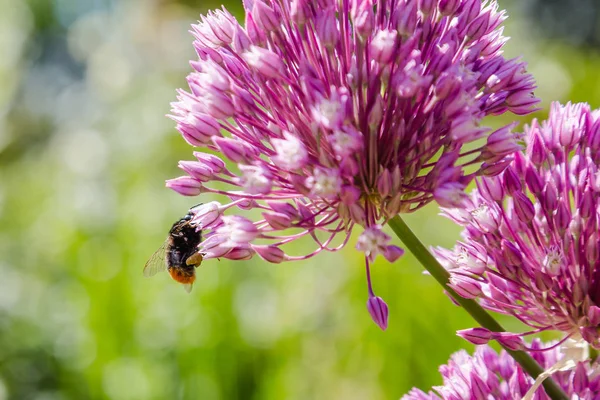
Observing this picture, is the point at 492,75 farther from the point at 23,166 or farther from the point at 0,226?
the point at 23,166

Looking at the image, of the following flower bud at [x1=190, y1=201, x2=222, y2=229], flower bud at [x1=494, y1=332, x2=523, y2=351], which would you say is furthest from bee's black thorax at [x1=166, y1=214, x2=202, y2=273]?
flower bud at [x1=494, y1=332, x2=523, y2=351]

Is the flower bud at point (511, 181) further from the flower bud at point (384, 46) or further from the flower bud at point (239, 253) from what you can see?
the flower bud at point (239, 253)

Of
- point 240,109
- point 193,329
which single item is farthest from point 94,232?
point 240,109

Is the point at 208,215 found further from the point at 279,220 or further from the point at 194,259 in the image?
the point at 194,259

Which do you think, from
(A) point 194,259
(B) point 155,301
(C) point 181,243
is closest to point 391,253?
(A) point 194,259

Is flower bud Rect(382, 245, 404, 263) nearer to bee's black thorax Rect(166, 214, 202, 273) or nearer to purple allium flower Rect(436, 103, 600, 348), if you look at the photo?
purple allium flower Rect(436, 103, 600, 348)

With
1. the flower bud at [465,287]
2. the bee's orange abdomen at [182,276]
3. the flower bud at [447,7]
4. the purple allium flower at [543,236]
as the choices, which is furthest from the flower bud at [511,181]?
the bee's orange abdomen at [182,276]
